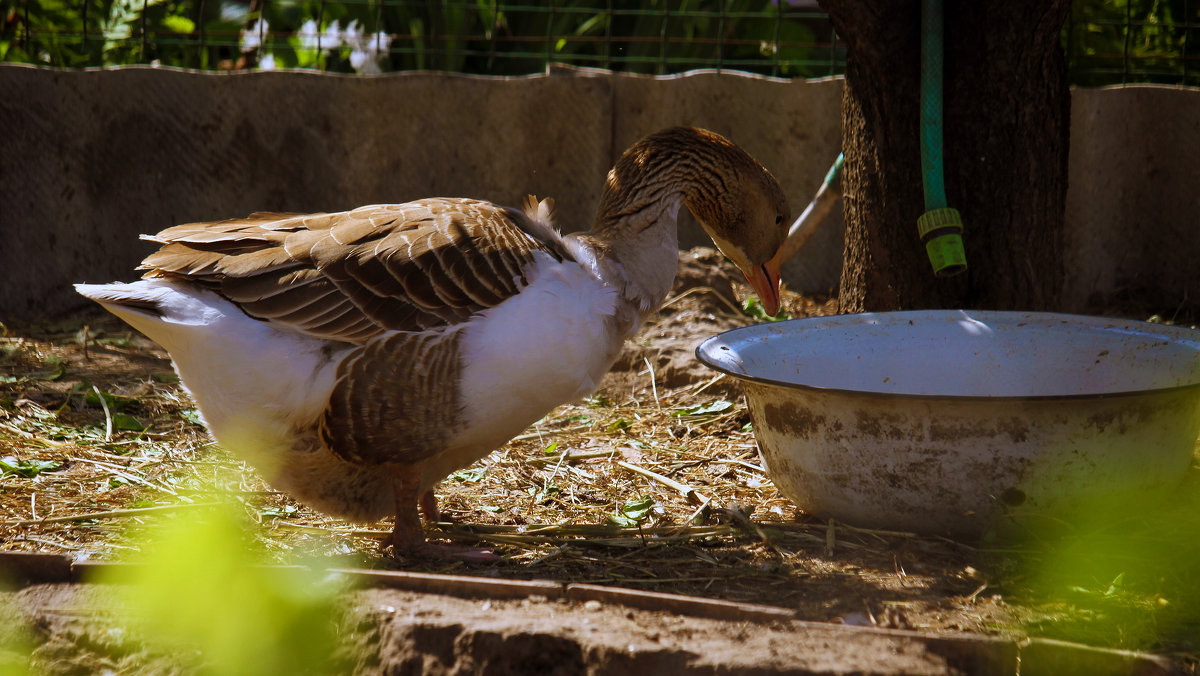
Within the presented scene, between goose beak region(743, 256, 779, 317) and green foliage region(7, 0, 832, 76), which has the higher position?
green foliage region(7, 0, 832, 76)

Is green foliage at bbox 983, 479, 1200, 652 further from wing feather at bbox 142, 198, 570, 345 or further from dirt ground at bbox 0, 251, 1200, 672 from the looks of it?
wing feather at bbox 142, 198, 570, 345

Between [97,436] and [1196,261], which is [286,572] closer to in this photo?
[97,436]

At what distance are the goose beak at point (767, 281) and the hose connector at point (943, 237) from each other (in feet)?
1.60

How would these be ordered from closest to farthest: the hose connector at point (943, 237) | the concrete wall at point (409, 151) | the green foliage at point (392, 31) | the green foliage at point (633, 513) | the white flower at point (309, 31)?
the green foliage at point (633, 513)
the hose connector at point (943, 237)
the concrete wall at point (409, 151)
the green foliage at point (392, 31)
the white flower at point (309, 31)

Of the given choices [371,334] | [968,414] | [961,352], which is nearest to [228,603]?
[371,334]

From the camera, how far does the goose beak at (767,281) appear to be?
3.48 meters

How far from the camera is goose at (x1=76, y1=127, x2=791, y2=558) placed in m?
2.60

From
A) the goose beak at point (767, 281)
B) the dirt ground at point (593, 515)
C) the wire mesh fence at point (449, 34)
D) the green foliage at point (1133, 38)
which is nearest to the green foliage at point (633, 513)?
the dirt ground at point (593, 515)

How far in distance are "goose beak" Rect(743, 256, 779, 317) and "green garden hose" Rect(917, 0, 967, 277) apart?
1.58 feet

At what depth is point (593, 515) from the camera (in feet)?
10.5

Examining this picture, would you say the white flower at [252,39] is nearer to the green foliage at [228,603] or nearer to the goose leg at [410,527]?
the goose leg at [410,527]

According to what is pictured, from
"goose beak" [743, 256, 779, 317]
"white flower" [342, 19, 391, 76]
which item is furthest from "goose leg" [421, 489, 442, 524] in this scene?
"white flower" [342, 19, 391, 76]

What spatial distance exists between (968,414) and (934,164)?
1036 millimetres

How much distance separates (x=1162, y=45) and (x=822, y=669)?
594cm
